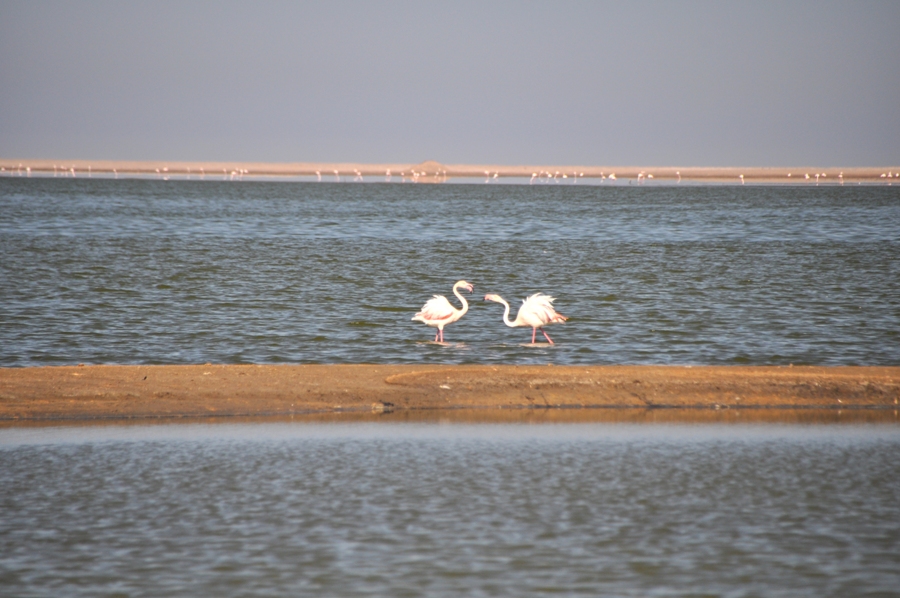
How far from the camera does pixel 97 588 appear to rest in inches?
237

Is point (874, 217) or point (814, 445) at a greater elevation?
point (874, 217)

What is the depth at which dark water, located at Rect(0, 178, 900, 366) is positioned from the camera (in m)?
17.0

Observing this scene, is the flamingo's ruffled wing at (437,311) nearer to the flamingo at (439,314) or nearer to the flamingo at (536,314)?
the flamingo at (439,314)

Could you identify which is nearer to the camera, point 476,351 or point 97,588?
point 97,588

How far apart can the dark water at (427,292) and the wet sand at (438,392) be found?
3117 mm

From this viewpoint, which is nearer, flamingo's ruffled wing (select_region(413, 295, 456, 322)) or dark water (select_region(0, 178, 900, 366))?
dark water (select_region(0, 178, 900, 366))

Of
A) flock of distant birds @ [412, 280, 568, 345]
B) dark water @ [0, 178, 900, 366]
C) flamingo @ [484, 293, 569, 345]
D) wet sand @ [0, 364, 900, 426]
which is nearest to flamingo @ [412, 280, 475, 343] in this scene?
flock of distant birds @ [412, 280, 568, 345]

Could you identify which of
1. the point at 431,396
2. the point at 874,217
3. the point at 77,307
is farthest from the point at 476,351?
the point at 874,217

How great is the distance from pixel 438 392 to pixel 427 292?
15242mm

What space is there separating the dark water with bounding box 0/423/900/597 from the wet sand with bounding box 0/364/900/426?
0.73 m

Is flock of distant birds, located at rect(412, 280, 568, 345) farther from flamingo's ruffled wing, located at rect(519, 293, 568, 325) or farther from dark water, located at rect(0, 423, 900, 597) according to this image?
dark water, located at rect(0, 423, 900, 597)

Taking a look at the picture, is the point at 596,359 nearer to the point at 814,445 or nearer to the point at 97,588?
the point at 814,445

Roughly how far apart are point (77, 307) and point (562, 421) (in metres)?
14.9

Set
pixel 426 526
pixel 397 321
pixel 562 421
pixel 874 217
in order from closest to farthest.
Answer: pixel 426 526 → pixel 562 421 → pixel 397 321 → pixel 874 217
